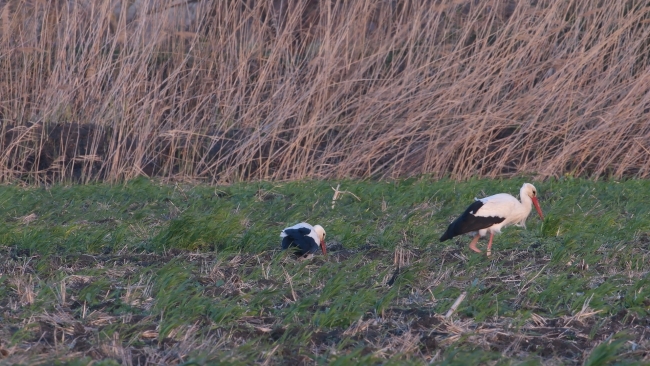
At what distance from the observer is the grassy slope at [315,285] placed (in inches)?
146

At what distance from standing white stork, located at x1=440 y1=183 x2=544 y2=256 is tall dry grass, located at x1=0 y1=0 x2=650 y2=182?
334 centimetres

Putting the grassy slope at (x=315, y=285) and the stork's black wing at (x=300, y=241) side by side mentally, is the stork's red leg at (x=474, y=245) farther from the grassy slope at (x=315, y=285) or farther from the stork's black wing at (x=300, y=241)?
the stork's black wing at (x=300, y=241)

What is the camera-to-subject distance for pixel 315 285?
470 centimetres

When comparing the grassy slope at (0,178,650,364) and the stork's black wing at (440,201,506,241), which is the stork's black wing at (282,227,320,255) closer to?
the grassy slope at (0,178,650,364)

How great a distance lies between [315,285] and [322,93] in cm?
499

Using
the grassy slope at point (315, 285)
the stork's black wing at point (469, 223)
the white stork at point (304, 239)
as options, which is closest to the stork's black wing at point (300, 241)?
the white stork at point (304, 239)

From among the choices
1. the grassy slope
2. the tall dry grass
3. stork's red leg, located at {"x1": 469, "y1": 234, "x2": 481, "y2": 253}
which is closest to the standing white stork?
stork's red leg, located at {"x1": 469, "y1": 234, "x2": 481, "y2": 253}

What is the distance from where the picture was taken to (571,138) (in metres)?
9.45

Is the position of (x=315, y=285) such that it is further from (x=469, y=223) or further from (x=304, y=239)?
(x=469, y=223)

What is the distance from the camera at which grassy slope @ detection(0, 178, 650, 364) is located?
370cm

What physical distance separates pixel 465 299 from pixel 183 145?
5668 millimetres

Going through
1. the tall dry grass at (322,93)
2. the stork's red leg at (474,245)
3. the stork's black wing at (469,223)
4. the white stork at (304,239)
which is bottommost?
the tall dry grass at (322,93)

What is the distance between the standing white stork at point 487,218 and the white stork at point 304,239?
2.36 ft

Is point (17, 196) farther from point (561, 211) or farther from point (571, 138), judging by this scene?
point (571, 138)
